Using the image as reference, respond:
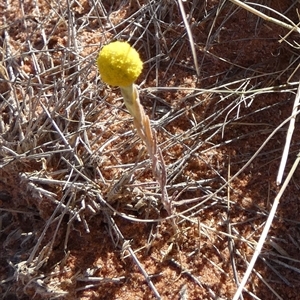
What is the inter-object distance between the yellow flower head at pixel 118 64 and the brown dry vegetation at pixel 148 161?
0.44 m

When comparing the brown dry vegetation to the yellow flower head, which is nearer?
the yellow flower head

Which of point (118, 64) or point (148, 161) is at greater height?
point (118, 64)

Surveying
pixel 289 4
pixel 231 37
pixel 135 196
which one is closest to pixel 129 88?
pixel 135 196

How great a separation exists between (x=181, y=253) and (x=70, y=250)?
0.85ft

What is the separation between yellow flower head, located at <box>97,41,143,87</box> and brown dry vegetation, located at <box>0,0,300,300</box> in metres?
0.44

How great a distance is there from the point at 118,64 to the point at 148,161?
514mm

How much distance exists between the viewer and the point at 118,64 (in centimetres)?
78

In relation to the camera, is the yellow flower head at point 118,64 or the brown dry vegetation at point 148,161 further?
the brown dry vegetation at point 148,161

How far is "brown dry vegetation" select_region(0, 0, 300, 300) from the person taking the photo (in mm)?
1233

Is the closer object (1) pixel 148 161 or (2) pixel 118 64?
(2) pixel 118 64

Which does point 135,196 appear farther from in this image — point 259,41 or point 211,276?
point 259,41

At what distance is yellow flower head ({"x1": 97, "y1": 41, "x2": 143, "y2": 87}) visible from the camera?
0.78m

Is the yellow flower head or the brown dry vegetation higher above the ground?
the yellow flower head

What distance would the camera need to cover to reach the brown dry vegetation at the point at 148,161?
123 cm
